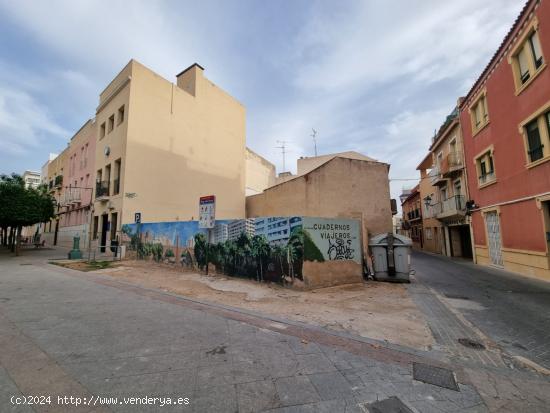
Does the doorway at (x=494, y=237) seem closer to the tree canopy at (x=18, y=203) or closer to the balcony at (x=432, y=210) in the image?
the balcony at (x=432, y=210)

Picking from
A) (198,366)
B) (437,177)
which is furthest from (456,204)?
(198,366)

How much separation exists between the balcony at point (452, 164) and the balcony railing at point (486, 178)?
2.64 m

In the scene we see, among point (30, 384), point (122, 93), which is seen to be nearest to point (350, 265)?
point (30, 384)

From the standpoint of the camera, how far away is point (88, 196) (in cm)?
2189

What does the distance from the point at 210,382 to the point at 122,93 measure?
68.0 ft

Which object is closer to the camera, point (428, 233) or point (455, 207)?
point (455, 207)

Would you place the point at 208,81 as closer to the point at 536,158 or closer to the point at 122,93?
the point at 122,93

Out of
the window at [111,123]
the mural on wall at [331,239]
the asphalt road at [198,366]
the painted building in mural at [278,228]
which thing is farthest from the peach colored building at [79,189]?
the mural on wall at [331,239]

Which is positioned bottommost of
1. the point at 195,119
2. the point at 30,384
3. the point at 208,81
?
the point at 30,384

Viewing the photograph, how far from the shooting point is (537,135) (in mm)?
10414

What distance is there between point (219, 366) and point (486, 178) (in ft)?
55.3

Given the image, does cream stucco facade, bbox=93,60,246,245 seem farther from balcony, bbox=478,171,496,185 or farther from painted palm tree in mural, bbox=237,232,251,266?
balcony, bbox=478,171,496,185

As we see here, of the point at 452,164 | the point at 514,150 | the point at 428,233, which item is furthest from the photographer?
the point at 428,233

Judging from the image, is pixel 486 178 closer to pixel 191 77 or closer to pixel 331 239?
pixel 331 239
